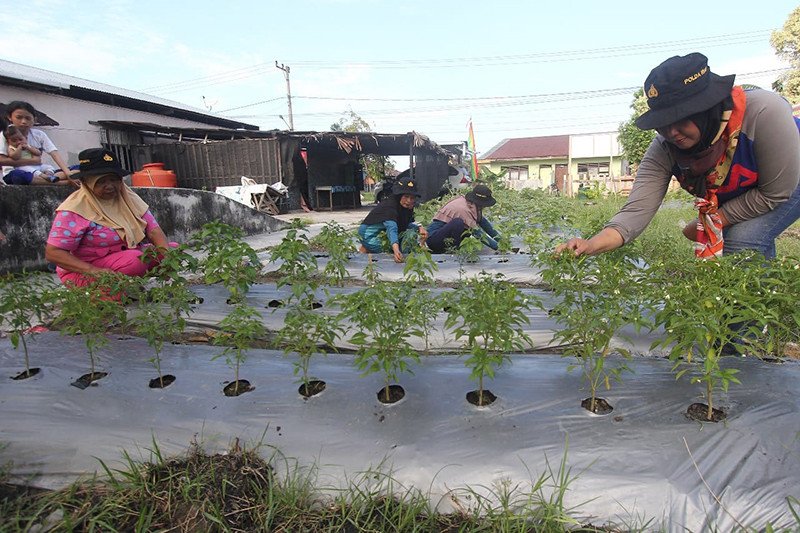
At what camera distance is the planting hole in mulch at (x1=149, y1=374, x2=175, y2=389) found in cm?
202

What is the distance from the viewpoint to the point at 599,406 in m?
1.73

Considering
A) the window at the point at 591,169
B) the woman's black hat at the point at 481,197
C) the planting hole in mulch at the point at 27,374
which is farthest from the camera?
the window at the point at 591,169

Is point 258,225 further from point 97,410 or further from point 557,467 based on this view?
point 557,467

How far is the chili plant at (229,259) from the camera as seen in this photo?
286cm

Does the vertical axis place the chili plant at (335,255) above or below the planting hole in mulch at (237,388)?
above

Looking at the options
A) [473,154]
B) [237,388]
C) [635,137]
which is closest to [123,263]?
[237,388]

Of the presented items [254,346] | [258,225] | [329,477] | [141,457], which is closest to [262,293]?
[254,346]

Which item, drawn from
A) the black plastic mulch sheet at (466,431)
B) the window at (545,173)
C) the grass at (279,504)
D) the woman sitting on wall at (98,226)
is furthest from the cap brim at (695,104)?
the window at (545,173)

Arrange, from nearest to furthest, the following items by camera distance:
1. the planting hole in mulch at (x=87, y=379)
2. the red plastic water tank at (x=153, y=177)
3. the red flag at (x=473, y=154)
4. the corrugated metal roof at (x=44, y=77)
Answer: the planting hole in mulch at (x=87, y=379) → the corrugated metal roof at (x=44, y=77) → the red plastic water tank at (x=153, y=177) → the red flag at (x=473, y=154)

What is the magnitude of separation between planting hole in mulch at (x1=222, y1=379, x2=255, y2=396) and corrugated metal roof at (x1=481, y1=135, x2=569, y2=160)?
3068 centimetres

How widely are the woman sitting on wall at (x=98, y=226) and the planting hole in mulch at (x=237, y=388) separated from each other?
1.24 meters

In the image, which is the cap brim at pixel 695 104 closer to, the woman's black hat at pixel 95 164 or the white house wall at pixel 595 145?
the woman's black hat at pixel 95 164

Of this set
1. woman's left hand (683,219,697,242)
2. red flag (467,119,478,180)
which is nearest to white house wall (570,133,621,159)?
red flag (467,119,478,180)

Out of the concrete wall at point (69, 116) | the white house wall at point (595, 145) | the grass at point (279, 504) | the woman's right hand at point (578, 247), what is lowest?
the grass at point (279, 504)
